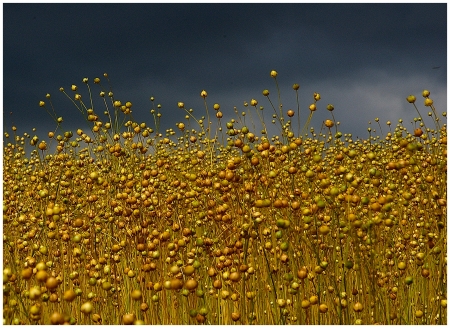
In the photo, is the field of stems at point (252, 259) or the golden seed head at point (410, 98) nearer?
the field of stems at point (252, 259)

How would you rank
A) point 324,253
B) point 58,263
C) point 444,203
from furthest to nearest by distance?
point 58,263 < point 324,253 < point 444,203

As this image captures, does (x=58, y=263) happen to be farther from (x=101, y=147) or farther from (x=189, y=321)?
(x=189, y=321)

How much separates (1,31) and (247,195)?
1.86 metres

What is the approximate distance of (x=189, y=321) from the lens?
2826 millimetres

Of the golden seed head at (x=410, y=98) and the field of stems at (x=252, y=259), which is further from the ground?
the golden seed head at (x=410, y=98)

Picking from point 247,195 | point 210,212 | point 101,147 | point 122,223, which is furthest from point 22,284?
point 247,195

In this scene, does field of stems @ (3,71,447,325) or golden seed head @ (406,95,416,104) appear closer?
field of stems @ (3,71,447,325)

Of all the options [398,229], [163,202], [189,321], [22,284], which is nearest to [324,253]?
[189,321]

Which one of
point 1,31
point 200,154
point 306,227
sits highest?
point 1,31

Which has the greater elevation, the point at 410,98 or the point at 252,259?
the point at 410,98

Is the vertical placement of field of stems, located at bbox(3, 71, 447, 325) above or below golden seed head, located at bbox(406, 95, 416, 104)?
below

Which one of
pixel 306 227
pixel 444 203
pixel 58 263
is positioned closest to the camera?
pixel 306 227

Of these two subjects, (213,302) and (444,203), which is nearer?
(444,203)

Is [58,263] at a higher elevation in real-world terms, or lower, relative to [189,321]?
higher
